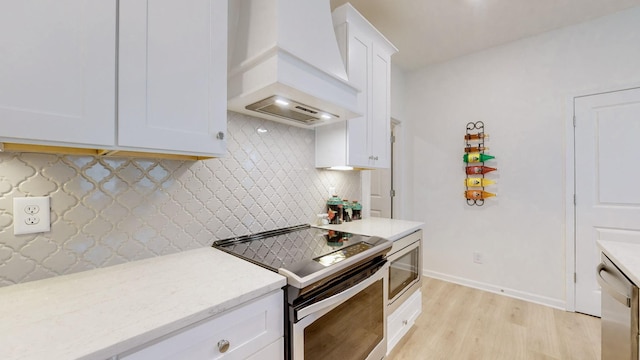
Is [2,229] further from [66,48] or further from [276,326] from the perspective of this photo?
[276,326]

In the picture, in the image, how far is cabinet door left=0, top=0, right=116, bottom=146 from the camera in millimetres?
664

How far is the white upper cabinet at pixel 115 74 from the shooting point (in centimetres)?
68

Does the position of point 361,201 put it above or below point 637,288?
above

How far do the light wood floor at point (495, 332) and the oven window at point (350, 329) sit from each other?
551mm

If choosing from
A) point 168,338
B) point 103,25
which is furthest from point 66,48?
point 168,338

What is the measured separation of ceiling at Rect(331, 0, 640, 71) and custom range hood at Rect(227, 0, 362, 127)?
40.4 inches

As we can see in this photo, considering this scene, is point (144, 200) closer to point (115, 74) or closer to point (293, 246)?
point (115, 74)

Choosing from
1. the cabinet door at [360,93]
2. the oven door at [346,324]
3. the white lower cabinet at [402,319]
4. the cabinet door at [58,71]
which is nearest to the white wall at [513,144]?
the white lower cabinet at [402,319]

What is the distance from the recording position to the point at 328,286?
1.08m

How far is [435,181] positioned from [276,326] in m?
2.83

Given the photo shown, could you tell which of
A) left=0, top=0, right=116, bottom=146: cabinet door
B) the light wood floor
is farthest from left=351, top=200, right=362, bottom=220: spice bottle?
left=0, top=0, right=116, bottom=146: cabinet door

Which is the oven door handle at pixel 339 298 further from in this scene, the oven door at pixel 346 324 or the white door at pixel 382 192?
the white door at pixel 382 192

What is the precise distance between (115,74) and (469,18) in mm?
2747

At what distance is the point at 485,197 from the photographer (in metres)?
2.81
